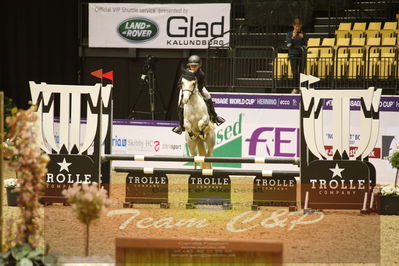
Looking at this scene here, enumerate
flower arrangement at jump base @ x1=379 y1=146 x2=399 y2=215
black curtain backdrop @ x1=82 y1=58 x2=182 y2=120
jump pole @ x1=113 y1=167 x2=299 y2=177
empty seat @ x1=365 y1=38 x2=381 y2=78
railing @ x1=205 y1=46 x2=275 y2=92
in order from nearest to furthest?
jump pole @ x1=113 y1=167 x2=299 y2=177 → flower arrangement at jump base @ x1=379 y1=146 x2=399 y2=215 → empty seat @ x1=365 y1=38 x2=381 y2=78 → railing @ x1=205 y1=46 x2=275 y2=92 → black curtain backdrop @ x1=82 y1=58 x2=182 y2=120

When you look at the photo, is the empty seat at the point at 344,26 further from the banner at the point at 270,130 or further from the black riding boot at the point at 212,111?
the black riding boot at the point at 212,111

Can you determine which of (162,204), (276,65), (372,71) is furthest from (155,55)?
(162,204)

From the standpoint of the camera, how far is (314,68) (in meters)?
15.6

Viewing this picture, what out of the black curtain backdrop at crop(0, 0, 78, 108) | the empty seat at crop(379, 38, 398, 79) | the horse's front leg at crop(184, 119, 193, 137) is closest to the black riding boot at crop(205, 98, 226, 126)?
the horse's front leg at crop(184, 119, 193, 137)

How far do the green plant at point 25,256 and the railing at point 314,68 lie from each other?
1027cm

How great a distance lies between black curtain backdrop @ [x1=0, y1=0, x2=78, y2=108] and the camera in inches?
737

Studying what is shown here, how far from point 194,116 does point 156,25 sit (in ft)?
21.6

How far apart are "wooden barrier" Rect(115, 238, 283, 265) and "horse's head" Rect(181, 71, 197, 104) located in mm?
6257

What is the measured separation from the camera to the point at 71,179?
10844mm

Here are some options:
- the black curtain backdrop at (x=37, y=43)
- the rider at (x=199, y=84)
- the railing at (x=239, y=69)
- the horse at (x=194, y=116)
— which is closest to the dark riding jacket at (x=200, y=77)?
the rider at (x=199, y=84)

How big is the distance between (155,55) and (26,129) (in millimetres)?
12916

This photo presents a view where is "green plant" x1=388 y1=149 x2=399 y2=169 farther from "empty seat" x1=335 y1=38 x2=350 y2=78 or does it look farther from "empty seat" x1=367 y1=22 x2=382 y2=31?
"empty seat" x1=367 y1=22 x2=382 y2=31

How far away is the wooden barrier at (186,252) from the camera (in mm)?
4965

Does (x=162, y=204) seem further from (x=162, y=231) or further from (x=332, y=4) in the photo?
(x=332, y=4)
